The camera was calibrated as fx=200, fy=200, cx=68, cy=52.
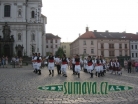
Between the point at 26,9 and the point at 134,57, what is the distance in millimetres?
46077

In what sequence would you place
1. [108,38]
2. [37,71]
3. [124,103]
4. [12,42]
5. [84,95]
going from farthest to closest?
[108,38] → [12,42] → [37,71] → [84,95] → [124,103]

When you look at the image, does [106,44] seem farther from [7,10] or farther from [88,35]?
[7,10]

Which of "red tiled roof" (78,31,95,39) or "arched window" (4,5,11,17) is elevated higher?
"arched window" (4,5,11,17)

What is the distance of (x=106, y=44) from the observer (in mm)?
76938

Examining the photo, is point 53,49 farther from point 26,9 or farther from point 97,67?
point 97,67

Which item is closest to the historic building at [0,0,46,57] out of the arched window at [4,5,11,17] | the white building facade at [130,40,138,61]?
the arched window at [4,5,11,17]

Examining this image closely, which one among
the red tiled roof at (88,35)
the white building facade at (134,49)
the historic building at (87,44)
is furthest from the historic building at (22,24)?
the white building facade at (134,49)

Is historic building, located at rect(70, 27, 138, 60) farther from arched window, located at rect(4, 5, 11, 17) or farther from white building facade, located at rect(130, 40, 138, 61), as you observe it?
arched window, located at rect(4, 5, 11, 17)

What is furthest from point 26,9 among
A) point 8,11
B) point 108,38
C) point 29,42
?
point 108,38

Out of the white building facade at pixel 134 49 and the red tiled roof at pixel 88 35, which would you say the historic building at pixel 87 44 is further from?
the white building facade at pixel 134 49

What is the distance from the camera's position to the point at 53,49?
10881 cm

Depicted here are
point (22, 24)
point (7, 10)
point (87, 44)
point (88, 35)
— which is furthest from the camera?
point (88, 35)

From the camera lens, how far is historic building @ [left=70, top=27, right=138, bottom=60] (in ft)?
252

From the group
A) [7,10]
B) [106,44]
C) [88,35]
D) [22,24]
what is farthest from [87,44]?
[7,10]
